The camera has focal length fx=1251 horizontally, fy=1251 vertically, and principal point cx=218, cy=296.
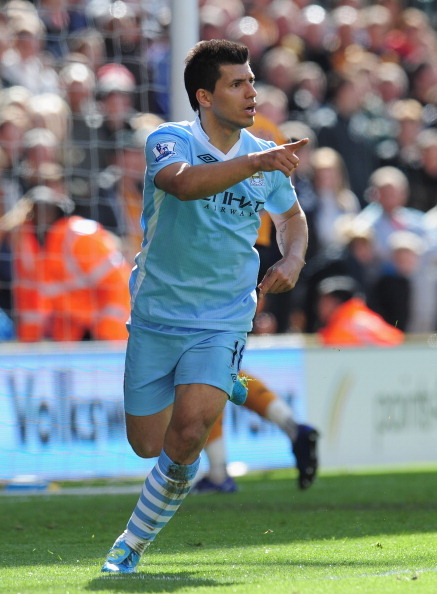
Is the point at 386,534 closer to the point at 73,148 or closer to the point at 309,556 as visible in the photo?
the point at 309,556

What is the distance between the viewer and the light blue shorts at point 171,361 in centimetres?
543

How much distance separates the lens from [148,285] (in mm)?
5676

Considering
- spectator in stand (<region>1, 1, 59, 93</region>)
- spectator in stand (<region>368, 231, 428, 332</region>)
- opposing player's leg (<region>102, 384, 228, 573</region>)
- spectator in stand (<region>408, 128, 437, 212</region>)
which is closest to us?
opposing player's leg (<region>102, 384, 228, 573</region>)

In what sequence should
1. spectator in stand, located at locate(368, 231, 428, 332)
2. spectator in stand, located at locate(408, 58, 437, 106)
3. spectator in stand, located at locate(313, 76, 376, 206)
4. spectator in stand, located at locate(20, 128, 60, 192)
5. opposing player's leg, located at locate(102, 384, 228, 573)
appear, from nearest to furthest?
1. opposing player's leg, located at locate(102, 384, 228, 573)
2. spectator in stand, located at locate(20, 128, 60, 192)
3. spectator in stand, located at locate(368, 231, 428, 332)
4. spectator in stand, located at locate(313, 76, 376, 206)
5. spectator in stand, located at locate(408, 58, 437, 106)

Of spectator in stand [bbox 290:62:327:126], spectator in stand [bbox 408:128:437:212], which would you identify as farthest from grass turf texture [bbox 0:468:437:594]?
spectator in stand [bbox 290:62:327:126]

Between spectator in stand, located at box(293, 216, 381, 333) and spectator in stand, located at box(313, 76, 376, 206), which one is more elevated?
spectator in stand, located at box(313, 76, 376, 206)

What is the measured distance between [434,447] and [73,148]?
4476 mm

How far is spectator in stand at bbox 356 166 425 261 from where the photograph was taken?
528 inches

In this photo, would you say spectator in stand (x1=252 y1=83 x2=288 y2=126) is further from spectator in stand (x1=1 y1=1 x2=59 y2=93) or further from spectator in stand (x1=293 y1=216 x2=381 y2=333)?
spectator in stand (x1=1 y1=1 x2=59 y2=93)

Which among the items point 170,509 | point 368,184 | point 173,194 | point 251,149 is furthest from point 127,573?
point 368,184

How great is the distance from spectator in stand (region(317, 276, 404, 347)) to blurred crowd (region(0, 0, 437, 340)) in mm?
128

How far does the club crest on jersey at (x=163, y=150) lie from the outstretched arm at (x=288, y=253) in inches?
27.0

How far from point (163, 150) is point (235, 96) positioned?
1.50ft

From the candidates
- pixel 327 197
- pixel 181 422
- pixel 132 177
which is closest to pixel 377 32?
pixel 327 197
